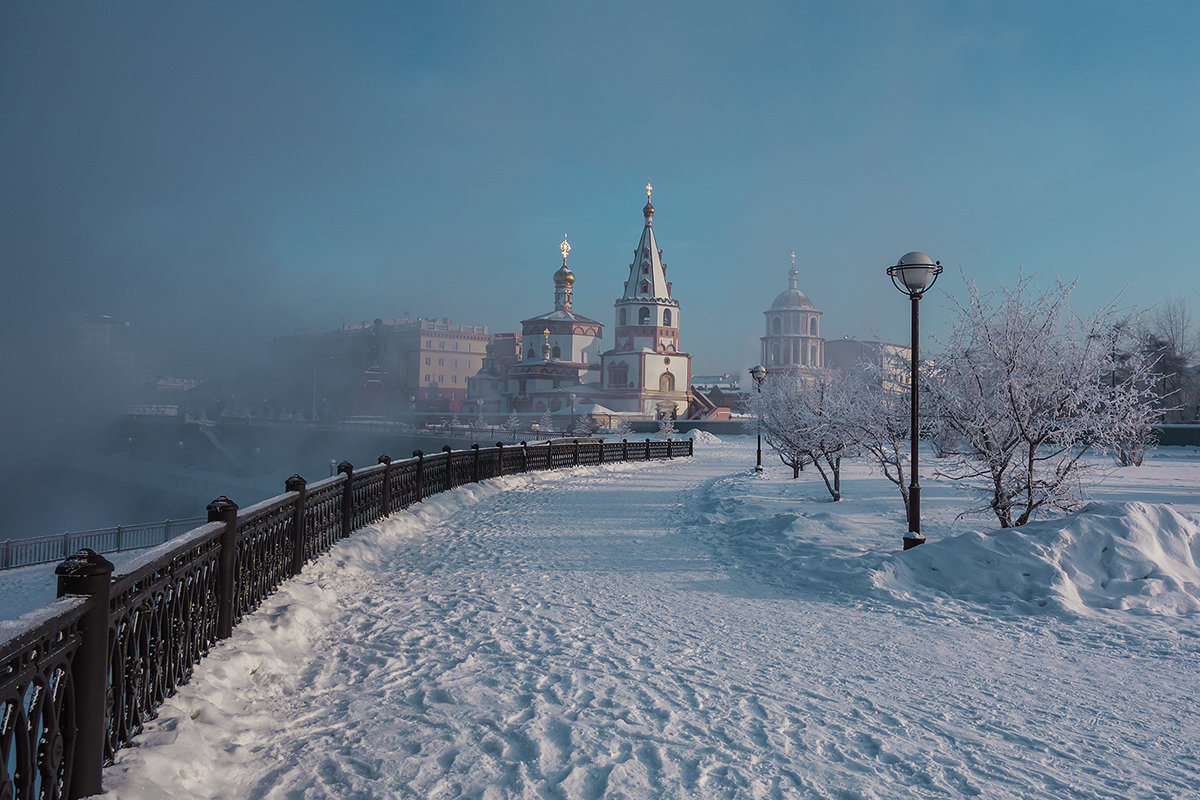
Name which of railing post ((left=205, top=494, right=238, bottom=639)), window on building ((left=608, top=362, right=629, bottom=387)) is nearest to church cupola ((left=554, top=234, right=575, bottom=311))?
window on building ((left=608, top=362, right=629, bottom=387))

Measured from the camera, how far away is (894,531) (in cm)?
1130

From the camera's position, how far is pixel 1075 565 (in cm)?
→ 739

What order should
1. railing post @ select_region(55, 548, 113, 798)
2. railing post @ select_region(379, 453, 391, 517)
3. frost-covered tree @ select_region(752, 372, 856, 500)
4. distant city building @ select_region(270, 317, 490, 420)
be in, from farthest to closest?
distant city building @ select_region(270, 317, 490, 420) → frost-covered tree @ select_region(752, 372, 856, 500) → railing post @ select_region(379, 453, 391, 517) → railing post @ select_region(55, 548, 113, 798)

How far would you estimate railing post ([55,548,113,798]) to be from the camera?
3064 mm

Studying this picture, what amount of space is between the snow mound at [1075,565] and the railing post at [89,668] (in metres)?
6.80

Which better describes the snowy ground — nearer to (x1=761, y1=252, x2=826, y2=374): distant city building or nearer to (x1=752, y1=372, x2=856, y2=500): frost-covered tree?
(x1=752, y1=372, x2=856, y2=500): frost-covered tree

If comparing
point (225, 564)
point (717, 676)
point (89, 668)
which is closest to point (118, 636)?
point (89, 668)

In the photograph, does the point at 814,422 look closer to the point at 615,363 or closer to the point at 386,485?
the point at 386,485

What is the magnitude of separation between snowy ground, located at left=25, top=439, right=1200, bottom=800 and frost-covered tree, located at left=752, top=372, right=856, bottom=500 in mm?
6314

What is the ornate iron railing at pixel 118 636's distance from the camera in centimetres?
263

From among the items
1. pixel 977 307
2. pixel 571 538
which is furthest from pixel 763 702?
pixel 977 307

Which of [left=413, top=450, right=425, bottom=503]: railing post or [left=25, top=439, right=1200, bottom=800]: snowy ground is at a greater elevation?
[left=413, top=450, right=425, bottom=503]: railing post

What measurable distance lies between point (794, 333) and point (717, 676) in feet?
310

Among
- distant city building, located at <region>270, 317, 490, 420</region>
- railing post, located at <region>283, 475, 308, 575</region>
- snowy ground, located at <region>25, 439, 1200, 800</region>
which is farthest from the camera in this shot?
distant city building, located at <region>270, 317, 490, 420</region>
